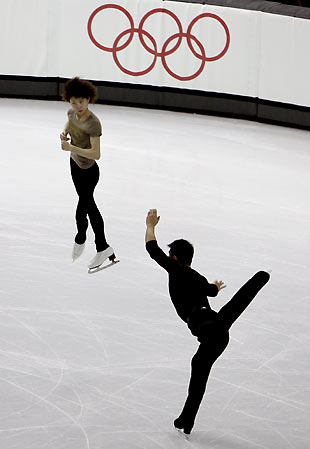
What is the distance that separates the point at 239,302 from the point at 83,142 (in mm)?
2146

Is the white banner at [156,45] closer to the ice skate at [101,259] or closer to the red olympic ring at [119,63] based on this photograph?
the red olympic ring at [119,63]

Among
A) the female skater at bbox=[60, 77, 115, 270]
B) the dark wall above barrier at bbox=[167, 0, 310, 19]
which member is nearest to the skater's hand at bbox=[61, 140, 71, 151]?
the female skater at bbox=[60, 77, 115, 270]

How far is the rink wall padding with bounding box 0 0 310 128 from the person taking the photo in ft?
48.1

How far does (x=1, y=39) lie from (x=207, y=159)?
492 centimetres

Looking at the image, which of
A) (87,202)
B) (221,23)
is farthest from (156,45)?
(87,202)

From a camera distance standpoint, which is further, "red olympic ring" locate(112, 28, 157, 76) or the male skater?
"red olympic ring" locate(112, 28, 157, 76)

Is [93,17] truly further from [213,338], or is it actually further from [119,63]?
[213,338]

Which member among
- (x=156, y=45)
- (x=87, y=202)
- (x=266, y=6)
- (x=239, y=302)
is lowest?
(x=156, y=45)

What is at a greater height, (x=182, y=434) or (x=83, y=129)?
(x=83, y=129)

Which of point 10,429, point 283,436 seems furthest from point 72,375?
point 283,436

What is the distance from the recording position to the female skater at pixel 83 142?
612 cm

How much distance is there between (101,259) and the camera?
7.35 meters

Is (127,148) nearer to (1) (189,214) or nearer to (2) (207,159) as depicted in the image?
(2) (207,159)

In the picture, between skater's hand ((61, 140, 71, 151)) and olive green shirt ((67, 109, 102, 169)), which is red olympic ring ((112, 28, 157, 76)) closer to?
olive green shirt ((67, 109, 102, 169))
